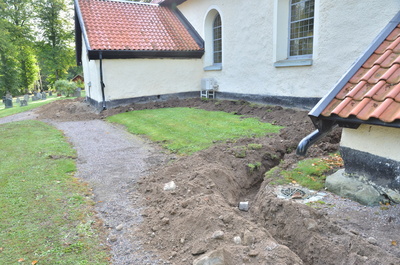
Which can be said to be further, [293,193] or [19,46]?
[19,46]

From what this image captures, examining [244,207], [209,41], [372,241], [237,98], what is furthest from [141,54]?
[372,241]

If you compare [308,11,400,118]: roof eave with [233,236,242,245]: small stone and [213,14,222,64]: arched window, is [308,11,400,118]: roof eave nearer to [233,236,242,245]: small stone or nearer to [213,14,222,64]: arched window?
[233,236,242,245]: small stone

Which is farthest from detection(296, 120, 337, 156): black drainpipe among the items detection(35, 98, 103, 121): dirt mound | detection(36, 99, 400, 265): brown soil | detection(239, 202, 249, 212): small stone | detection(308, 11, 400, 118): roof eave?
detection(35, 98, 103, 121): dirt mound

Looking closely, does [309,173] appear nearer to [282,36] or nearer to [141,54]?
[282,36]

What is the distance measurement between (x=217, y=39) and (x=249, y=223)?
44.0 ft

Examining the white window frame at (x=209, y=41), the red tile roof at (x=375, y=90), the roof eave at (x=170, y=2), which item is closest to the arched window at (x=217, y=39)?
the white window frame at (x=209, y=41)

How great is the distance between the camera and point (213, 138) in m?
7.50

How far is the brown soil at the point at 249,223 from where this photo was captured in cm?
280

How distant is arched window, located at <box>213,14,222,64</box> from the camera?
15039 mm

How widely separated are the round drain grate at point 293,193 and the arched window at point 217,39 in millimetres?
11967

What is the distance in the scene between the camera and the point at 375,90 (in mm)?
3715

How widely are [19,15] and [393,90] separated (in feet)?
147

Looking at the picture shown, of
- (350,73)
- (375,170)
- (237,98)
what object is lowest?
(375,170)

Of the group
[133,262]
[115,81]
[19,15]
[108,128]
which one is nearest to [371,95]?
[133,262]
